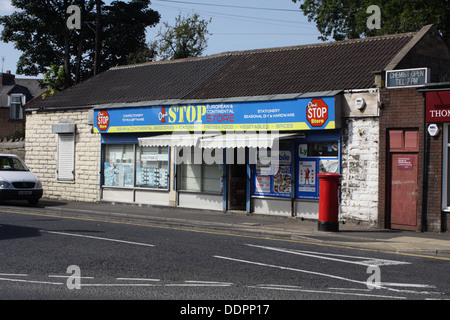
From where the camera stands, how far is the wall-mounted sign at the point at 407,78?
1477 cm

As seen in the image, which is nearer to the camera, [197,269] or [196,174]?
[197,269]

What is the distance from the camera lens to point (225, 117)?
1895cm

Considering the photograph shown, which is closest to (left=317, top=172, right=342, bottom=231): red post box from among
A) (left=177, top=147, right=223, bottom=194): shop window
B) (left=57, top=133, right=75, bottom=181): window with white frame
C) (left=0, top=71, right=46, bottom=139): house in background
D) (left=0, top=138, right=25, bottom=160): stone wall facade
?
(left=177, top=147, right=223, bottom=194): shop window

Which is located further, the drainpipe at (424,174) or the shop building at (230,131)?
the shop building at (230,131)

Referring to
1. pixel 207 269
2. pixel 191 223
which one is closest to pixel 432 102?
pixel 191 223

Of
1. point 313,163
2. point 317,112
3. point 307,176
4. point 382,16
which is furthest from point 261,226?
point 382,16

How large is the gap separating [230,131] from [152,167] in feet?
13.6

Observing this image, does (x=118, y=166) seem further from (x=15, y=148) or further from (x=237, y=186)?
(x=15, y=148)

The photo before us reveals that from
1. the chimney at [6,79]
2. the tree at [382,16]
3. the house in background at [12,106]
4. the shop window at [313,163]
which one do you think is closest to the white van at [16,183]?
the shop window at [313,163]

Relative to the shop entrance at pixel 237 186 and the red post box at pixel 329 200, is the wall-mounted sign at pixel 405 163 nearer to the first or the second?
the red post box at pixel 329 200

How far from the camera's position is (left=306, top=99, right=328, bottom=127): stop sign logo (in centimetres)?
1642

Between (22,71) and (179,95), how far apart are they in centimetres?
2683

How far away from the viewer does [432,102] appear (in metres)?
14.7

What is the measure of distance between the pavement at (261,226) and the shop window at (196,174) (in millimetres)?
849
